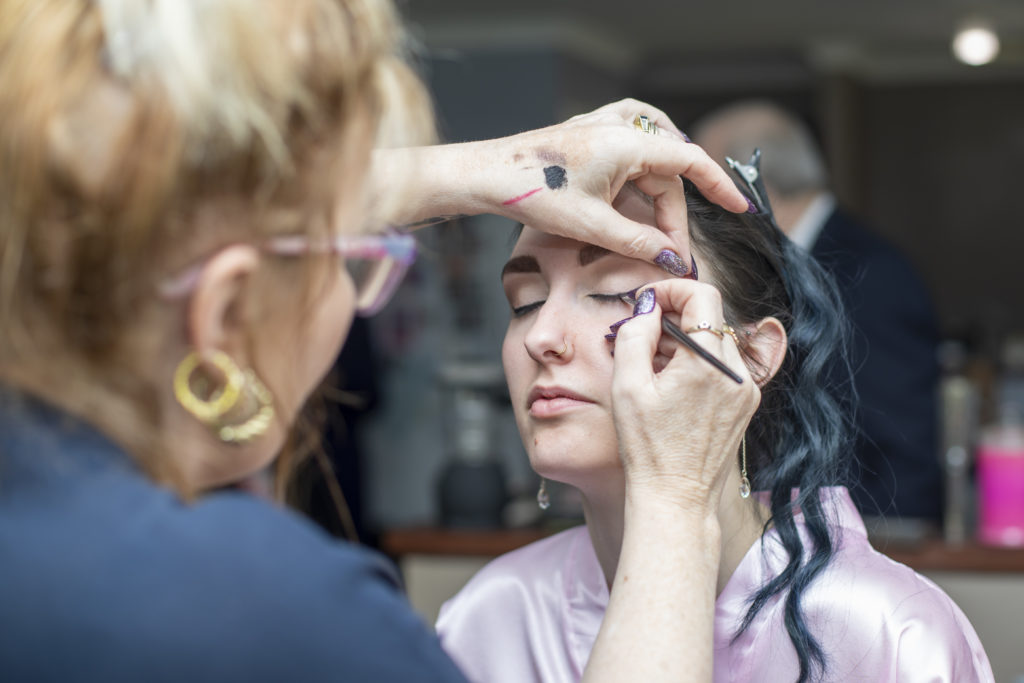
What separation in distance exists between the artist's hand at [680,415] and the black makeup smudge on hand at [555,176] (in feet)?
0.69

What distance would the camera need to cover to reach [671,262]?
126cm

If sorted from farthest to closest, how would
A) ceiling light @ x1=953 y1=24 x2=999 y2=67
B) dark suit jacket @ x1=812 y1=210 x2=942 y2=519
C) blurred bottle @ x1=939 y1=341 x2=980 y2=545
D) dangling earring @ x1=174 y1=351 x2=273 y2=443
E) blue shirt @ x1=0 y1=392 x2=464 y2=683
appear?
ceiling light @ x1=953 y1=24 x2=999 y2=67
blurred bottle @ x1=939 y1=341 x2=980 y2=545
dark suit jacket @ x1=812 y1=210 x2=942 y2=519
dangling earring @ x1=174 y1=351 x2=273 y2=443
blue shirt @ x1=0 y1=392 x2=464 y2=683

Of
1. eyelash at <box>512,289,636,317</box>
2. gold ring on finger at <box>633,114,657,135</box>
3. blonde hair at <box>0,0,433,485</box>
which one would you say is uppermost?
blonde hair at <box>0,0,433,485</box>

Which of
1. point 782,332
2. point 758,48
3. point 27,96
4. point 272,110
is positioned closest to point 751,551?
point 782,332

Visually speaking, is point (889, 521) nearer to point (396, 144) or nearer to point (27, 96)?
point (396, 144)

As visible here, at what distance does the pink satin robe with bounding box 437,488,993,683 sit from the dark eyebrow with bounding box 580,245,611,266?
0.37 metres

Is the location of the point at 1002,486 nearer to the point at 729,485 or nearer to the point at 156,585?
the point at 729,485

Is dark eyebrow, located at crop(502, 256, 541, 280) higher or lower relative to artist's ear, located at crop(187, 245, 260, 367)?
lower

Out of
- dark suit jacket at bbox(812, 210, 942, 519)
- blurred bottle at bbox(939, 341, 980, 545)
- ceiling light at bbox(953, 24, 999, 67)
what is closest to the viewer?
dark suit jacket at bbox(812, 210, 942, 519)

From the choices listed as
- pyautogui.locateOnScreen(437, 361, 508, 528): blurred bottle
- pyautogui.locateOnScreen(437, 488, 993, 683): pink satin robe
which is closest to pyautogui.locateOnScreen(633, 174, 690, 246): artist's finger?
pyautogui.locateOnScreen(437, 488, 993, 683): pink satin robe

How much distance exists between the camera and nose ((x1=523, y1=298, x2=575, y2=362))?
1.26 metres

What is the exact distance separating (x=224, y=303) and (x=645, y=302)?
51cm

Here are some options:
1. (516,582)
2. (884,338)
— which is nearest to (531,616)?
(516,582)

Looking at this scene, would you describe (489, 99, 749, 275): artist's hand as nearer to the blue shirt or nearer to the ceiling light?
the blue shirt
